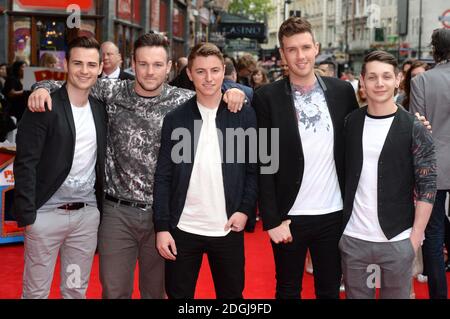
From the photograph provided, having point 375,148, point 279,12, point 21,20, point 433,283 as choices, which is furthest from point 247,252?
point 279,12

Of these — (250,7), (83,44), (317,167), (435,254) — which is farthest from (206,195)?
(250,7)

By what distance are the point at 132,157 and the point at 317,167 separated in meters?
1.12

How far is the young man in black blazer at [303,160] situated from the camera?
397 centimetres

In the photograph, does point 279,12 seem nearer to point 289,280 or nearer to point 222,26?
point 222,26

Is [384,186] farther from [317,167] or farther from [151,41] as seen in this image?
[151,41]

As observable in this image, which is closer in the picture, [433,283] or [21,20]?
[433,283]

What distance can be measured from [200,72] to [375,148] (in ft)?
3.59

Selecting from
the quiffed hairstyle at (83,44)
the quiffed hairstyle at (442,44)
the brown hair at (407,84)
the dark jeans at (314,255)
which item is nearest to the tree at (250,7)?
the brown hair at (407,84)

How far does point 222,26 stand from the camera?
3406cm

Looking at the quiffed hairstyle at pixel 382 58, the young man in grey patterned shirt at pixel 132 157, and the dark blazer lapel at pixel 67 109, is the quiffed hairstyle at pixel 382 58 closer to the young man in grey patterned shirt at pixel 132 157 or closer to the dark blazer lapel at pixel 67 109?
the young man in grey patterned shirt at pixel 132 157

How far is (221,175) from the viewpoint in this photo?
12.8ft

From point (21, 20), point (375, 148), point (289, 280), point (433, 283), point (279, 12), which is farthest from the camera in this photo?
point (279, 12)

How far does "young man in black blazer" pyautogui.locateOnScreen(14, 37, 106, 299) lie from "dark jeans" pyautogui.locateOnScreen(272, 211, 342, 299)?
121 cm

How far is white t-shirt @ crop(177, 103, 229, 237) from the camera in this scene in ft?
12.8
